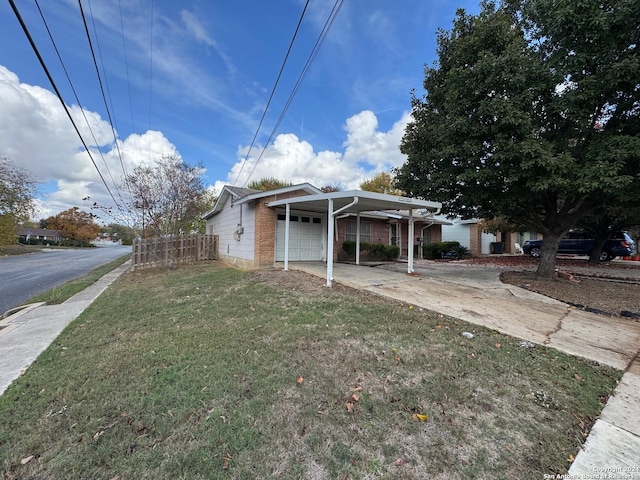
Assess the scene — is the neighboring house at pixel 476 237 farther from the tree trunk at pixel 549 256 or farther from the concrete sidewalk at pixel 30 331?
the concrete sidewalk at pixel 30 331

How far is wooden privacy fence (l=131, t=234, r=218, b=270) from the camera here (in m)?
12.5

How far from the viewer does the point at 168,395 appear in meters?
2.81

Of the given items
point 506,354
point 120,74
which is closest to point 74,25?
point 120,74

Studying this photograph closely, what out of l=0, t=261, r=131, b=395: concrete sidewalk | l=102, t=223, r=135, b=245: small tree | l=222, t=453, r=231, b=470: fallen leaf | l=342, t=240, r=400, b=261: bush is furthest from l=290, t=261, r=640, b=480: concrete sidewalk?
l=102, t=223, r=135, b=245: small tree

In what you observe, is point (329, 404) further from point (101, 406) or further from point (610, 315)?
point (610, 315)

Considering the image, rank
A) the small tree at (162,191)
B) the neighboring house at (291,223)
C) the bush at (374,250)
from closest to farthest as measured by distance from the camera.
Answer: the neighboring house at (291,223)
the bush at (374,250)
the small tree at (162,191)

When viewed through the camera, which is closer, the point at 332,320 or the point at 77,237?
the point at 332,320

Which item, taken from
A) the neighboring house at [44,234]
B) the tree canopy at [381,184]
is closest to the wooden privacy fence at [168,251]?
the tree canopy at [381,184]

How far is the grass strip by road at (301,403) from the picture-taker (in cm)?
204

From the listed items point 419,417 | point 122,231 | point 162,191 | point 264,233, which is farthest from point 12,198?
point 419,417

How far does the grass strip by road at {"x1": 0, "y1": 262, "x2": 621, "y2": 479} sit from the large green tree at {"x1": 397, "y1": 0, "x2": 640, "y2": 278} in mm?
4497

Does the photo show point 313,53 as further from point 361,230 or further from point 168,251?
point 168,251

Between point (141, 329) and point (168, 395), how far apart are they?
99.7 inches

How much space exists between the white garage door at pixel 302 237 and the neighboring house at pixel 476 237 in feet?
41.1
